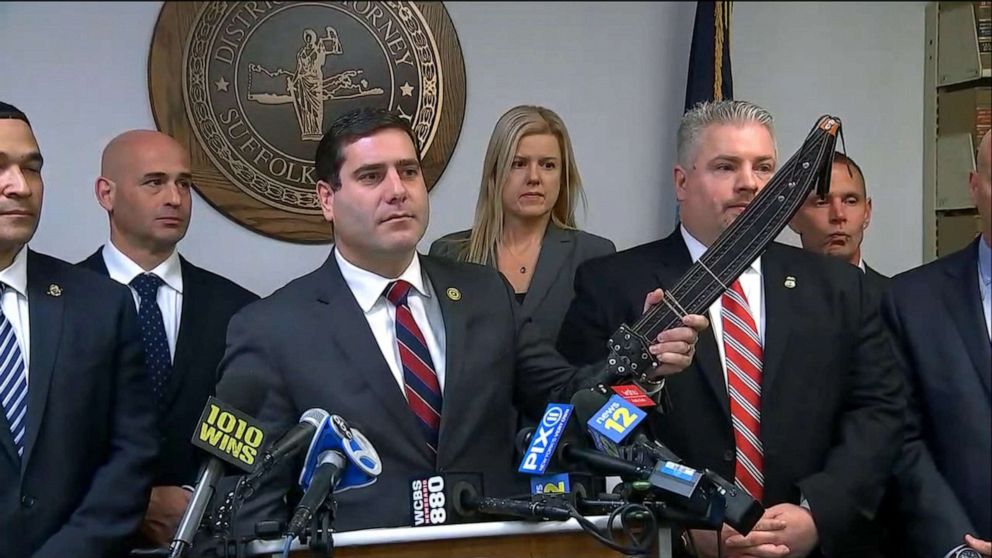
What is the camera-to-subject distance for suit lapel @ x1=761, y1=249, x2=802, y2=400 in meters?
2.73

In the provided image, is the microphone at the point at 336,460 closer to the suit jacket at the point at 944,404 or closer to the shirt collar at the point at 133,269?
the suit jacket at the point at 944,404

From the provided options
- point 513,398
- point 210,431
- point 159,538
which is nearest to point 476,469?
point 513,398

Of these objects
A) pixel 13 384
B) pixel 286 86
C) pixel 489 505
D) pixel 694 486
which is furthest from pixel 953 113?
pixel 13 384

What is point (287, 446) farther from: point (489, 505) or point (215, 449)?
point (489, 505)

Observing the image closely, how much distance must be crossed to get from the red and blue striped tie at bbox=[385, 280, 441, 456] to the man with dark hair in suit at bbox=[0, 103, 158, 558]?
0.59 m

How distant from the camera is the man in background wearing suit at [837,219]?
12.5ft

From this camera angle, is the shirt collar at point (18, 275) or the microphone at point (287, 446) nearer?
the microphone at point (287, 446)

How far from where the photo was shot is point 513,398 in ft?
8.74

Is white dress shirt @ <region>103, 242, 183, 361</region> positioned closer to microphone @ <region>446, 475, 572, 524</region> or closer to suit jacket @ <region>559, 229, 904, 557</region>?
suit jacket @ <region>559, 229, 904, 557</region>

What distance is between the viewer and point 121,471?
2.56 metres

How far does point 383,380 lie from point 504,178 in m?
1.29

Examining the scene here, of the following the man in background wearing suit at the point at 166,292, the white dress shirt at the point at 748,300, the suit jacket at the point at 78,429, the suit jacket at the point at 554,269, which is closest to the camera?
the suit jacket at the point at 78,429

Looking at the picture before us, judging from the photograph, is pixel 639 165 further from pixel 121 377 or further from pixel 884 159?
pixel 121 377

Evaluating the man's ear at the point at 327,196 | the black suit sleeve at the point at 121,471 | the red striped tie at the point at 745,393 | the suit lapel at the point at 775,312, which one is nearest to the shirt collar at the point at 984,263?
the suit lapel at the point at 775,312
